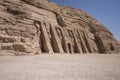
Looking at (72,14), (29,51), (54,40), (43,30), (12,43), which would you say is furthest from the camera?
(72,14)

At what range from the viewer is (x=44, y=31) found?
19.1m

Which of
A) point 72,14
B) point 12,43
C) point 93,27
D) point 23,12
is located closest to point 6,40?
point 12,43

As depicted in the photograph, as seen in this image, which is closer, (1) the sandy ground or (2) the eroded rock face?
(1) the sandy ground

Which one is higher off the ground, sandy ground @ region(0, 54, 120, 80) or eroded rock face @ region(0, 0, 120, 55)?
eroded rock face @ region(0, 0, 120, 55)

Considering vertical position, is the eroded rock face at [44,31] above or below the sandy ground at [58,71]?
above

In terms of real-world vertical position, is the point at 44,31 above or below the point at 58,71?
above

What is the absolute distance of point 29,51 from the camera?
13961 millimetres

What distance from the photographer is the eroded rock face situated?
13922 millimetres

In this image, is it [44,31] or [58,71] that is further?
[44,31]

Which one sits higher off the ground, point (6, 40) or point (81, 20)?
point (81, 20)

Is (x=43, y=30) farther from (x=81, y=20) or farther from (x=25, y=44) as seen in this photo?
(x=81, y=20)

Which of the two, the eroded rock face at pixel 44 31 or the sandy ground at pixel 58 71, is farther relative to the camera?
the eroded rock face at pixel 44 31

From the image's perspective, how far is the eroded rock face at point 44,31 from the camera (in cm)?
1392

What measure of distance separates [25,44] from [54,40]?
22.2ft
